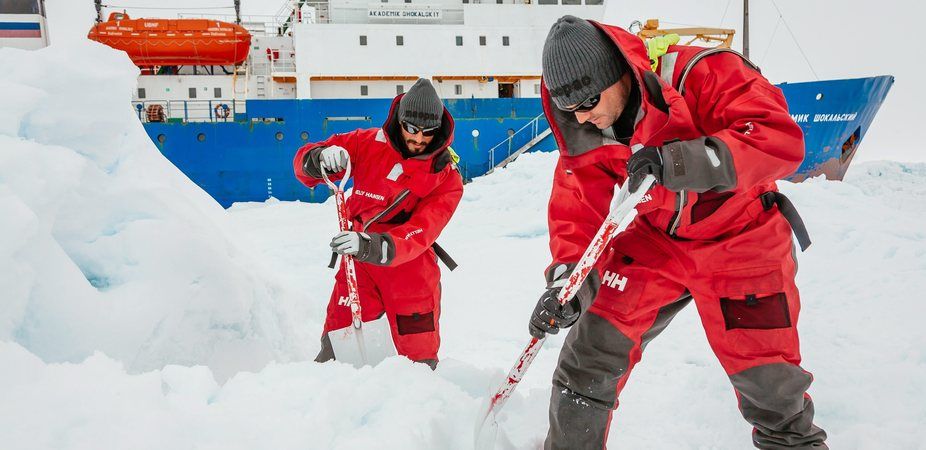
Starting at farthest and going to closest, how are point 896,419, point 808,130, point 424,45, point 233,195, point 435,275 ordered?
point 424,45 → point 233,195 → point 808,130 → point 435,275 → point 896,419

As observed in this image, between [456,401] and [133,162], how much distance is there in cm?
208

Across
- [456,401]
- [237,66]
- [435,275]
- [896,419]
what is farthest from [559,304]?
[237,66]

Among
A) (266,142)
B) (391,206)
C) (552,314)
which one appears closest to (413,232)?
(391,206)

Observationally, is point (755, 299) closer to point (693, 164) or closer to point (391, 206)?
point (693, 164)

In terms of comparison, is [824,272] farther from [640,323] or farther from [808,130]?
[808,130]

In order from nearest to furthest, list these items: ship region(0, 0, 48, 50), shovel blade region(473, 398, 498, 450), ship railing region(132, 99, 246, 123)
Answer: shovel blade region(473, 398, 498, 450), ship region(0, 0, 48, 50), ship railing region(132, 99, 246, 123)

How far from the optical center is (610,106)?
6.09ft

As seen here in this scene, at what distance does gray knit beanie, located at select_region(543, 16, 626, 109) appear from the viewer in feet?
5.79

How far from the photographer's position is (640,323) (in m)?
2.08

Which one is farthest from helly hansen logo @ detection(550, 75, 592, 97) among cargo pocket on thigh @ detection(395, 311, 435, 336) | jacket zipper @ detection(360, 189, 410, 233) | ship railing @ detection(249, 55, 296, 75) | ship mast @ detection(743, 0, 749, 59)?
ship mast @ detection(743, 0, 749, 59)

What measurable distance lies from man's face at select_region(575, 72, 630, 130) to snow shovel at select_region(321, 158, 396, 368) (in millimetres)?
1305

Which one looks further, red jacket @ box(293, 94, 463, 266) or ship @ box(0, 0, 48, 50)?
ship @ box(0, 0, 48, 50)

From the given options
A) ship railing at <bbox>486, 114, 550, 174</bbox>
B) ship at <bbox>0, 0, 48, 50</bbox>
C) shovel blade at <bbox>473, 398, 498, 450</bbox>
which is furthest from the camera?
ship railing at <bbox>486, 114, 550, 174</bbox>

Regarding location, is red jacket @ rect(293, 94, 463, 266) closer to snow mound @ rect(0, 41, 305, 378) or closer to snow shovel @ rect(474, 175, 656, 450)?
snow mound @ rect(0, 41, 305, 378)
